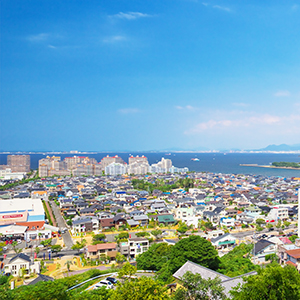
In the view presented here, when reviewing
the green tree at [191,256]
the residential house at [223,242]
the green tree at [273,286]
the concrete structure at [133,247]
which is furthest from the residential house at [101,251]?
the green tree at [273,286]

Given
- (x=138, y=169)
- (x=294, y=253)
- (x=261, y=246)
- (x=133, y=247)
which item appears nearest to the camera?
(x=294, y=253)

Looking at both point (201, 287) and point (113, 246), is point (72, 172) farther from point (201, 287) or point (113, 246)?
point (201, 287)

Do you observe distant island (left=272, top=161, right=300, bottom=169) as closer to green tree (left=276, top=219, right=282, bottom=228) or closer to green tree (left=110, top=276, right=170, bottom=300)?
green tree (left=276, top=219, right=282, bottom=228)

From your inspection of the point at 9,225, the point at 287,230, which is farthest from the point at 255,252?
the point at 9,225

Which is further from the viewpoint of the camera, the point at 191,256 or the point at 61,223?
the point at 61,223

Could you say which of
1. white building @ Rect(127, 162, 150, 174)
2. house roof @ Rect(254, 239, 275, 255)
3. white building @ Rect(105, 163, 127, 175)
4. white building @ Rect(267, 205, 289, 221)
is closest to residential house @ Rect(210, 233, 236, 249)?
house roof @ Rect(254, 239, 275, 255)

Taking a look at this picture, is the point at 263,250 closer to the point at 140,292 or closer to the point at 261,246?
the point at 261,246

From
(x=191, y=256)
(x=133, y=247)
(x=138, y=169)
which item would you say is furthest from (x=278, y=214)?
(x=138, y=169)

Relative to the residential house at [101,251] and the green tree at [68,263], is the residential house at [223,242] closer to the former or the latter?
the residential house at [101,251]
